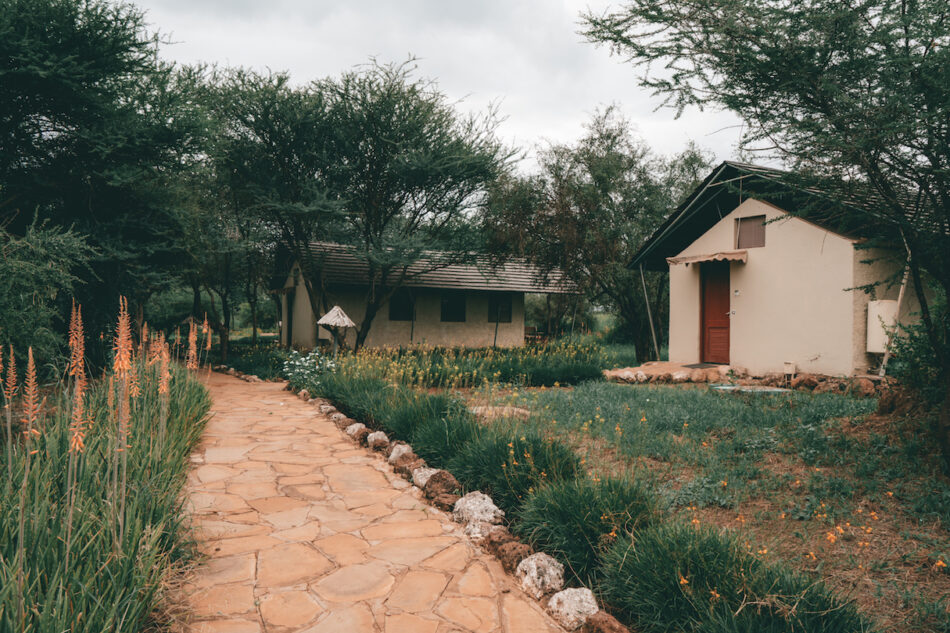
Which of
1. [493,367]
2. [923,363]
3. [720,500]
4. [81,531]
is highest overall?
[923,363]

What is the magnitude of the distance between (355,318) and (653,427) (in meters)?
15.7

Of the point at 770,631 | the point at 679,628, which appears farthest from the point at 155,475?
the point at 770,631

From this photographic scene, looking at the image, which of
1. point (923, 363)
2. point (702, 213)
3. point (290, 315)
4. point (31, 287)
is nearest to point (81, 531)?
point (31, 287)

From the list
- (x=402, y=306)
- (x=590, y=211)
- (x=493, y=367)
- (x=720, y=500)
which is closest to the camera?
(x=720, y=500)

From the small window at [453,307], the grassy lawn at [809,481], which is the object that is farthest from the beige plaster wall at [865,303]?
the small window at [453,307]

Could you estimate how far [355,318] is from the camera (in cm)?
2041

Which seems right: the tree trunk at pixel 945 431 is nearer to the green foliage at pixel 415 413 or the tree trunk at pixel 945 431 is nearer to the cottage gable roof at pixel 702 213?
the green foliage at pixel 415 413

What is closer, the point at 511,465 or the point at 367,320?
the point at 511,465

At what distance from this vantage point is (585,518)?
3.27 meters

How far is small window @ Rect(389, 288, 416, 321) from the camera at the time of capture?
69.8 ft

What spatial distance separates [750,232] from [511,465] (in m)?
10.8

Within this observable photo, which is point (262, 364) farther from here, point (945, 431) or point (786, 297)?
point (945, 431)

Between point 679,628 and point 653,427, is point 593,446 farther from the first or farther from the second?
point 679,628

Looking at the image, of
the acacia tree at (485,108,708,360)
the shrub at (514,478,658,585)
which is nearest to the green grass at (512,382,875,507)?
the shrub at (514,478,658,585)
